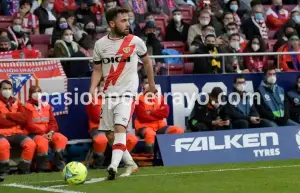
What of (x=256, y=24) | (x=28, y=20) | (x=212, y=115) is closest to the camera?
(x=212, y=115)

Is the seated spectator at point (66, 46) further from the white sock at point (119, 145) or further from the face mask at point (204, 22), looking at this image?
the white sock at point (119, 145)

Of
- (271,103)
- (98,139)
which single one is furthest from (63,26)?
(271,103)

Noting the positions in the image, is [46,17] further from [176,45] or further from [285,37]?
[285,37]

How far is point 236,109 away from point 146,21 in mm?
3753

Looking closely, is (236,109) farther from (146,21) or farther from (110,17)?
(110,17)

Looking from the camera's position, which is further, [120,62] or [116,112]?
[120,62]

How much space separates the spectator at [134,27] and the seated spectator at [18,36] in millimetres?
2468

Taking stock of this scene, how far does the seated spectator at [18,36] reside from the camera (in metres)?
18.8

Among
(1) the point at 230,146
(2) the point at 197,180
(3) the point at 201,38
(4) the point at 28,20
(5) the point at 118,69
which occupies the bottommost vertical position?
(1) the point at 230,146

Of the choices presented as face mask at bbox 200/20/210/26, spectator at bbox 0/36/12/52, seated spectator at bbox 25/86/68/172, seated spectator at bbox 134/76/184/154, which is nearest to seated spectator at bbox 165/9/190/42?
face mask at bbox 200/20/210/26

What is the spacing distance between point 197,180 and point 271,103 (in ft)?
19.7

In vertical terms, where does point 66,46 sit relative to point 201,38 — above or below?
above

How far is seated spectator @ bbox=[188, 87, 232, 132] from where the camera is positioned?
1733 cm

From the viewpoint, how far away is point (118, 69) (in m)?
12.8
